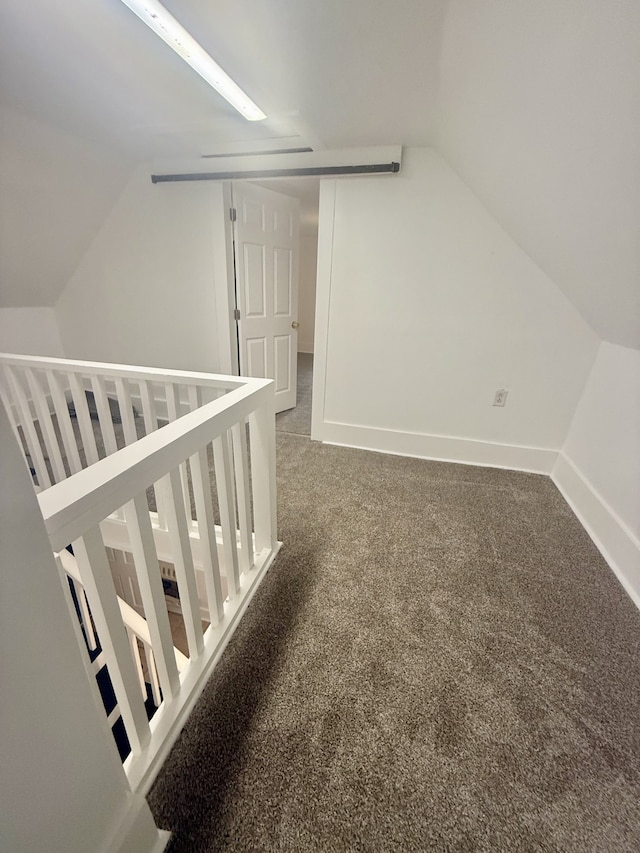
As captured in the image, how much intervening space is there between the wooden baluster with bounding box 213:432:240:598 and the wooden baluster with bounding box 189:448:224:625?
6cm

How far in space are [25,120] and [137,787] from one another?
3.17 meters

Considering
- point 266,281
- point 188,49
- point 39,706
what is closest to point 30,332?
point 266,281

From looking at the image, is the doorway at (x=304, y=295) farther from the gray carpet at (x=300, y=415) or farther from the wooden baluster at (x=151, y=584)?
the wooden baluster at (x=151, y=584)

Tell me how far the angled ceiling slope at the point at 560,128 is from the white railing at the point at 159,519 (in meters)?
1.31

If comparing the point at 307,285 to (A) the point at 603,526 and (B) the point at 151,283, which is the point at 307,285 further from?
(A) the point at 603,526

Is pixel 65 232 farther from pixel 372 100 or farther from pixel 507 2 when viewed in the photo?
pixel 507 2

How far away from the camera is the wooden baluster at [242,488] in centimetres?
137

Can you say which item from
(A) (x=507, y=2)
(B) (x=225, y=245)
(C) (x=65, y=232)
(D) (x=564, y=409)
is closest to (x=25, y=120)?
(C) (x=65, y=232)

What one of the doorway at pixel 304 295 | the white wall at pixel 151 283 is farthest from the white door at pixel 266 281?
the white wall at pixel 151 283

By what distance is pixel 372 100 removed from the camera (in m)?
1.62

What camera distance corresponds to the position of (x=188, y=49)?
1330 mm

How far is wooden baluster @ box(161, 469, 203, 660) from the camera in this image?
0.99m

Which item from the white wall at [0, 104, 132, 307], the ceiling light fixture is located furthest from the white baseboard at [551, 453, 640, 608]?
the white wall at [0, 104, 132, 307]

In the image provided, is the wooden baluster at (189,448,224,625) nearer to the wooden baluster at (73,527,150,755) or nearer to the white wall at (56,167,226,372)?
the wooden baluster at (73,527,150,755)
